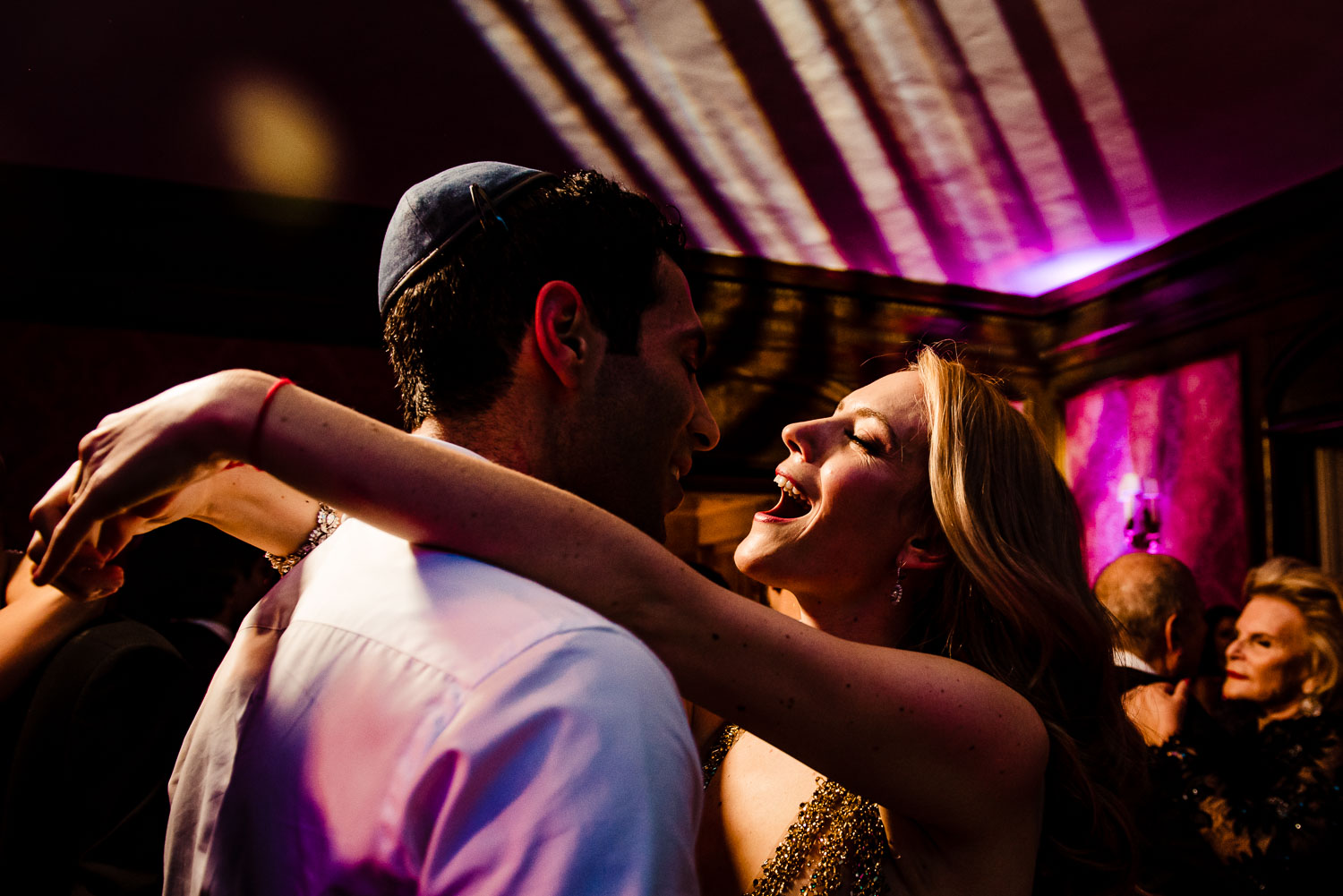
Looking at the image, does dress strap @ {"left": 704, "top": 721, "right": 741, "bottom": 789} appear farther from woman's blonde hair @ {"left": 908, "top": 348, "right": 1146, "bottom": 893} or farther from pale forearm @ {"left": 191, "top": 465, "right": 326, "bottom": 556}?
pale forearm @ {"left": 191, "top": 465, "right": 326, "bottom": 556}

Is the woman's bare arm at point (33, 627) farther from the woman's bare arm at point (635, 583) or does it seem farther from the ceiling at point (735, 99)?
the ceiling at point (735, 99)

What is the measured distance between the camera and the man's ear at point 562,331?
1046 mm

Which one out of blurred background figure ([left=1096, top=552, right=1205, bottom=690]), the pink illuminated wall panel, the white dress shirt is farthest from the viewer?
the pink illuminated wall panel

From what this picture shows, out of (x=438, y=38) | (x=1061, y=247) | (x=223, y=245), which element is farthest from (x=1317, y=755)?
(x=223, y=245)

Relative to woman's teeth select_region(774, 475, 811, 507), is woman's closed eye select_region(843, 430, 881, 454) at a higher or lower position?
higher

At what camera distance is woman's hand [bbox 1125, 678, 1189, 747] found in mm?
2977

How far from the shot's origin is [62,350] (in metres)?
5.13

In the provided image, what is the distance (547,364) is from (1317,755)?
242 cm

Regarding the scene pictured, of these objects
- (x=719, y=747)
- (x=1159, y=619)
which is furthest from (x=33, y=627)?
(x=1159, y=619)

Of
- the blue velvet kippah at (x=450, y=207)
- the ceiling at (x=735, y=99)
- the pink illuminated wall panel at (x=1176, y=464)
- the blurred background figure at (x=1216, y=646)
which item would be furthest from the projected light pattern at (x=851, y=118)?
the blue velvet kippah at (x=450, y=207)

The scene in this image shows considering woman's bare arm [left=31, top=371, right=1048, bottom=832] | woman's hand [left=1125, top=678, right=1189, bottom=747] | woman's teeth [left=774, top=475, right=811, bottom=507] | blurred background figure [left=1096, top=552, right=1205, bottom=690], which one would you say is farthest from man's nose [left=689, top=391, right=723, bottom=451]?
blurred background figure [left=1096, top=552, right=1205, bottom=690]

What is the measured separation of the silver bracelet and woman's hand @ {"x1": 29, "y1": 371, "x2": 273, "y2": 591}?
1.99 feet

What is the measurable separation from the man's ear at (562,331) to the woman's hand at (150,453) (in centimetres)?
32

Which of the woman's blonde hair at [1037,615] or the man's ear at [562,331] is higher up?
the man's ear at [562,331]
